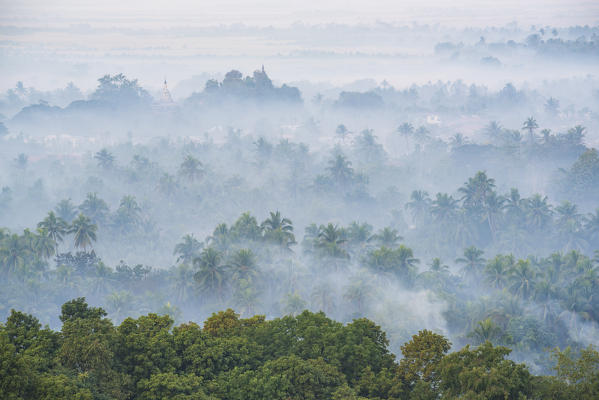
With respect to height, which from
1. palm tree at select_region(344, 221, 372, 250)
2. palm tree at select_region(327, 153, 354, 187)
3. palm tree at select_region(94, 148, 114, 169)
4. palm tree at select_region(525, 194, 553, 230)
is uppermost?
palm tree at select_region(327, 153, 354, 187)

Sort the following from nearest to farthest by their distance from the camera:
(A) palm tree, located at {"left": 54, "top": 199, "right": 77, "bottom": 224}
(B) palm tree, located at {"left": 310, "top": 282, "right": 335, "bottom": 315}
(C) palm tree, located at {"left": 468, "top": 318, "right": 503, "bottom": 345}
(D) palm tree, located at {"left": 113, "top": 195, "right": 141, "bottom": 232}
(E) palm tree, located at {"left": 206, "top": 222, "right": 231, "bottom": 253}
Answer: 1. (C) palm tree, located at {"left": 468, "top": 318, "right": 503, "bottom": 345}
2. (B) palm tree, located at {"left": 310, "top": 282, "right": 335, "bottom": 315}
3. (E) palm tree, located at {"left": 206, "top": 222, "right": 231, "bottom": 253}
4. (A) palm tree, located at {"left": 54, "top": 199, "right": 77, "bottom": 224}
5. (D) palm tree, located at {"left": 113, "top": 195, "right": 141, "bottom": 232}

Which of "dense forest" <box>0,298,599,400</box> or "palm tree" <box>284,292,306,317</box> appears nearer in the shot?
"dense forest" <box>0,298,599,400</box>

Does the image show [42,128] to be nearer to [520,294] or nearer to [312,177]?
[312,177]

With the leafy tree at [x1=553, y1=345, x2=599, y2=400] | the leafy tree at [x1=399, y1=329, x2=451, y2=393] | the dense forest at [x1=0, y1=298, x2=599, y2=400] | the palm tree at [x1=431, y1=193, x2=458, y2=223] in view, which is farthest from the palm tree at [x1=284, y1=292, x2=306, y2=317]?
the leafy tree at [x1=553, y1=345, x2=599, y2=400]

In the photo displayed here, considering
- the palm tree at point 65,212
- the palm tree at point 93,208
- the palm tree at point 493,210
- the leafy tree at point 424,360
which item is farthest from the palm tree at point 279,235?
the leafy tree at point 424,360

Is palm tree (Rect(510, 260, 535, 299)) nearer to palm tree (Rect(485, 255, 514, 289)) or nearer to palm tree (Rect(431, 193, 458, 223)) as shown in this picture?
palm tree (Rect(485, 255, 514, 289))

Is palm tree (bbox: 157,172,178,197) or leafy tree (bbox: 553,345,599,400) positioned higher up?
palm tree (bbox: 157,172,178,197)
